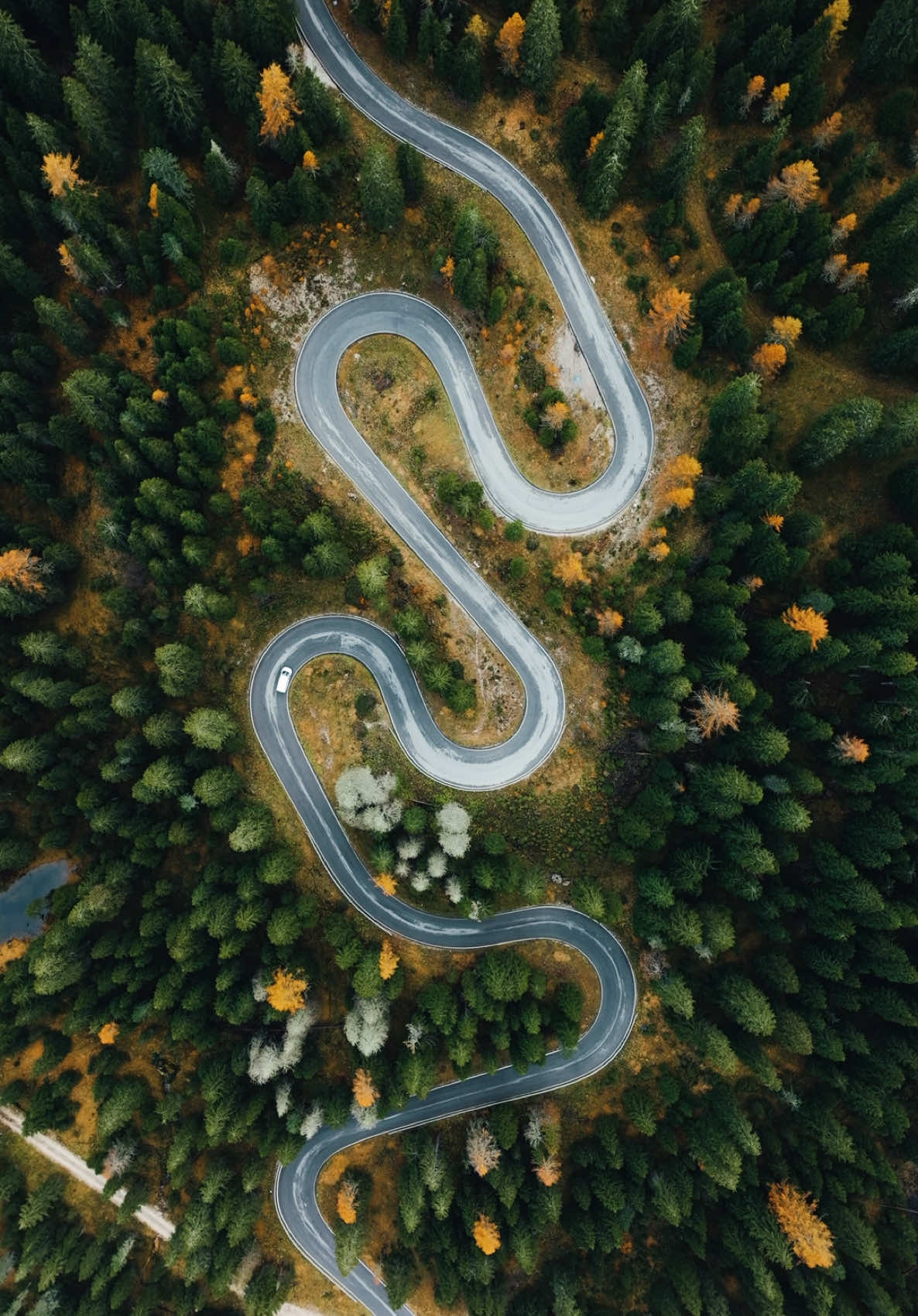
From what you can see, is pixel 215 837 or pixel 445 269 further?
pixel 215 837

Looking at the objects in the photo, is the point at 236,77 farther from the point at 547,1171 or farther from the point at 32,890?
the point at 547,1171

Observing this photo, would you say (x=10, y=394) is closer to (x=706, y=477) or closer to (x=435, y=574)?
(x=435, y=574)

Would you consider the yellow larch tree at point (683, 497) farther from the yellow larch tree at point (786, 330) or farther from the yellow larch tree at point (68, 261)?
the yellow larch tree at point (68, 261)

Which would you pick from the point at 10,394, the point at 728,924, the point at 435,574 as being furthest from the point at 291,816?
the point at 10,394

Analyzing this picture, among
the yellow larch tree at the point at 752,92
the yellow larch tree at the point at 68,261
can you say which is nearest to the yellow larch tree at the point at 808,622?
the yellow larch tree at the point at 752,92

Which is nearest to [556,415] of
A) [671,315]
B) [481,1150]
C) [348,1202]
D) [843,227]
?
[671,315]

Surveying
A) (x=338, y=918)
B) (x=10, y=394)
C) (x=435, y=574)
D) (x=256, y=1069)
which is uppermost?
(x=10, y=394)
